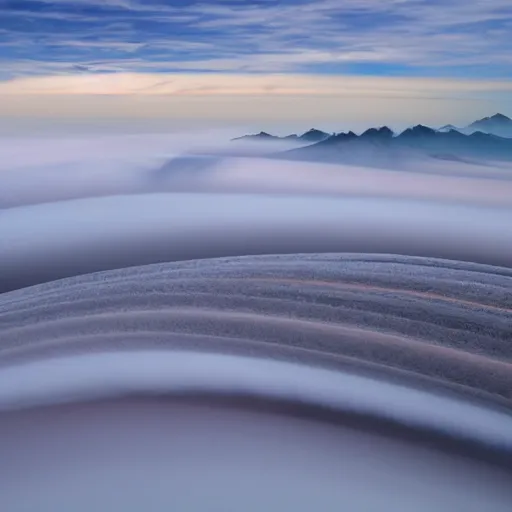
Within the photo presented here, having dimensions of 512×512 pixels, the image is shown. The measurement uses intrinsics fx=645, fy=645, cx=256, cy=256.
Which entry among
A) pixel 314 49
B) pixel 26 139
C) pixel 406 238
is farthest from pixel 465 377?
pixel 26 139

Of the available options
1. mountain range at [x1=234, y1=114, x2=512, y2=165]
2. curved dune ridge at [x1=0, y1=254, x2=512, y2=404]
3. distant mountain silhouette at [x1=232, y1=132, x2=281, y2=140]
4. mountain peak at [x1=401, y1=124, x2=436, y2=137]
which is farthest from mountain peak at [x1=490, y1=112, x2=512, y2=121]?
distant mountain silhouette at [x1=232, y1=132, x2=281, y2=140]

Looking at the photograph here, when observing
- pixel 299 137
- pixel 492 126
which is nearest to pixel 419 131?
pixel 492 126

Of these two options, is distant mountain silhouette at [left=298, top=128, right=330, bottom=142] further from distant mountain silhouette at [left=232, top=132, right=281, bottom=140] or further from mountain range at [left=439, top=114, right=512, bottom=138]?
mountain range at [left=439, top=114, right=512, bottom=138]

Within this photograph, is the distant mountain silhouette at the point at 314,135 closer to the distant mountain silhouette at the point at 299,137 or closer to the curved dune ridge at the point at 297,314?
the distant mountain silhouette at the point at 299,137

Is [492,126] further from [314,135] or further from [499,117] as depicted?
[314,135]

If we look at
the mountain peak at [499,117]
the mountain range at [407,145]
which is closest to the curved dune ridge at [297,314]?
the mountain range at [407,145]

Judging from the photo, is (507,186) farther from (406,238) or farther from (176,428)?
(176,428)
